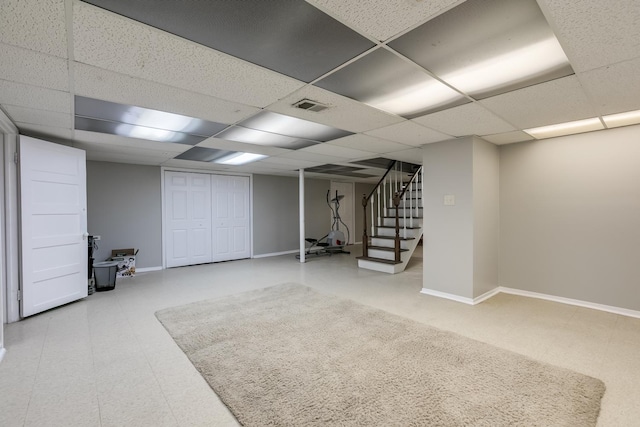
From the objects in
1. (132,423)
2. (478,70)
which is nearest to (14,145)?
(132,423)

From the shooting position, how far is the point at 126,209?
5.61 metres

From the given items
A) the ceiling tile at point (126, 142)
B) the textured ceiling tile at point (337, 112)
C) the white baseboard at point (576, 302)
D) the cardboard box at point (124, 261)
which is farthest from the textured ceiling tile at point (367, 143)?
the cardboard box at point (124, 261)

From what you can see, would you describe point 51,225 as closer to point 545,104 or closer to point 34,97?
point 34,97

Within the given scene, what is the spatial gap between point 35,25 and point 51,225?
9.81 feet

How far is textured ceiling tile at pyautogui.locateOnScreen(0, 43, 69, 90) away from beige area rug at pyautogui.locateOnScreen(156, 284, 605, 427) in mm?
2357

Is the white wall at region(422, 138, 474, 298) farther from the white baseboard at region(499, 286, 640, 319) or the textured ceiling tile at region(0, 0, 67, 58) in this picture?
the textured ceiling tile at region(0, 0, 67, 58)

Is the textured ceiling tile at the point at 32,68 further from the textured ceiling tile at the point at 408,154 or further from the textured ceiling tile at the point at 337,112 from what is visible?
the textured ceiling tile at the point at 408,154

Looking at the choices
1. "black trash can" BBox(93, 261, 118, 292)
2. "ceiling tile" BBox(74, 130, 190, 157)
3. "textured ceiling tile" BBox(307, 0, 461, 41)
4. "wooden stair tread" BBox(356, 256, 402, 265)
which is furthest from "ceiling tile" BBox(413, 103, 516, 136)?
"black trash can" BBox(93, 261, 118, 292)

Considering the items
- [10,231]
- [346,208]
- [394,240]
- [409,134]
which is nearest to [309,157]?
[409,134]

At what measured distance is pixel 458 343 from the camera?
103 inches

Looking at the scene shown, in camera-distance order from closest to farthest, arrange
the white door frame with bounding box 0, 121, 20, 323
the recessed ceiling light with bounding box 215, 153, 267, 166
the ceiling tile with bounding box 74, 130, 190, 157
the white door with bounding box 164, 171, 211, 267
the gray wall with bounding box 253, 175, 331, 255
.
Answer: the white door frame with bounding box 0, 121, 20, 323, the ceiling tile with bounding box 74, 130, 190, 157, the recessed ceiling light with bounding box 215, 153, 267, 166, the white door with bounding box 164, 171, 211, 267, the gray wall with bounding box 253, 175, 331, 255

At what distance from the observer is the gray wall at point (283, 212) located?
7.61m

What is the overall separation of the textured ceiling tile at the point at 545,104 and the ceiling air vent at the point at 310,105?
4.79 ft

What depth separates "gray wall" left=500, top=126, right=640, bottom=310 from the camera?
3.35 metres
